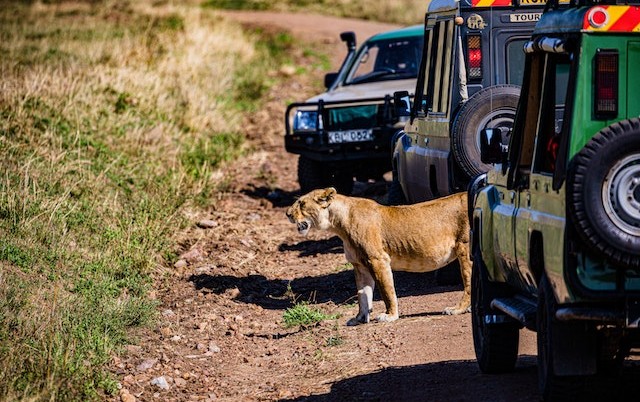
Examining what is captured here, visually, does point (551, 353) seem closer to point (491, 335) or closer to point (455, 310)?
point (491, 335)

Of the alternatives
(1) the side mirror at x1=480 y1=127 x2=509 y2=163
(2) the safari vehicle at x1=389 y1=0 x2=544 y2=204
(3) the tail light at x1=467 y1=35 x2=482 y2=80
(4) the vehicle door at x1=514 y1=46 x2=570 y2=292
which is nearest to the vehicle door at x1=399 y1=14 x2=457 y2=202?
(2) the safari vehicle at x1=389 y1=0 x2=544 y2=204

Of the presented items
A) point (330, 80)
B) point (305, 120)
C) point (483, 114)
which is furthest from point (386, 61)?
point (483, 114)

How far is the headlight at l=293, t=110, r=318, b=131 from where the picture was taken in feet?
49.6

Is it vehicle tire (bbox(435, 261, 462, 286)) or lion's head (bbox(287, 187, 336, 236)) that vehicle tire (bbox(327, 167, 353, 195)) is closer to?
vehicle tire (bbox(435, 261, 462, 286))

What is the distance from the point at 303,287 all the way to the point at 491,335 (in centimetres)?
426

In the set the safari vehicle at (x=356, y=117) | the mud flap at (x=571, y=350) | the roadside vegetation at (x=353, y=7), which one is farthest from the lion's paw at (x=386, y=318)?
the roadside vegetation at (x=353, y=7)

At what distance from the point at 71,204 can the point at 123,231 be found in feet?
2.56

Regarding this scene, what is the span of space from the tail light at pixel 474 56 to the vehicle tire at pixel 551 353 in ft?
14.7

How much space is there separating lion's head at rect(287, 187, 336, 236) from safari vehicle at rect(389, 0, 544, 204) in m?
1.02

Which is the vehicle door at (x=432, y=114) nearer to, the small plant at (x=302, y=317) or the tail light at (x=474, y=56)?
the tail light at (x=474, y=56)

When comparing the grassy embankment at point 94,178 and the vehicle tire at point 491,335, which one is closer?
the vehicle tire at point 491,335

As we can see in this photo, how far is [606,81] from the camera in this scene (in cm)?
538

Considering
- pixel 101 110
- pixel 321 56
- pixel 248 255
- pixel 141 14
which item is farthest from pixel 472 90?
pixel 141 14

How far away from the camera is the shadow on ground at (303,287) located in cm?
1043
